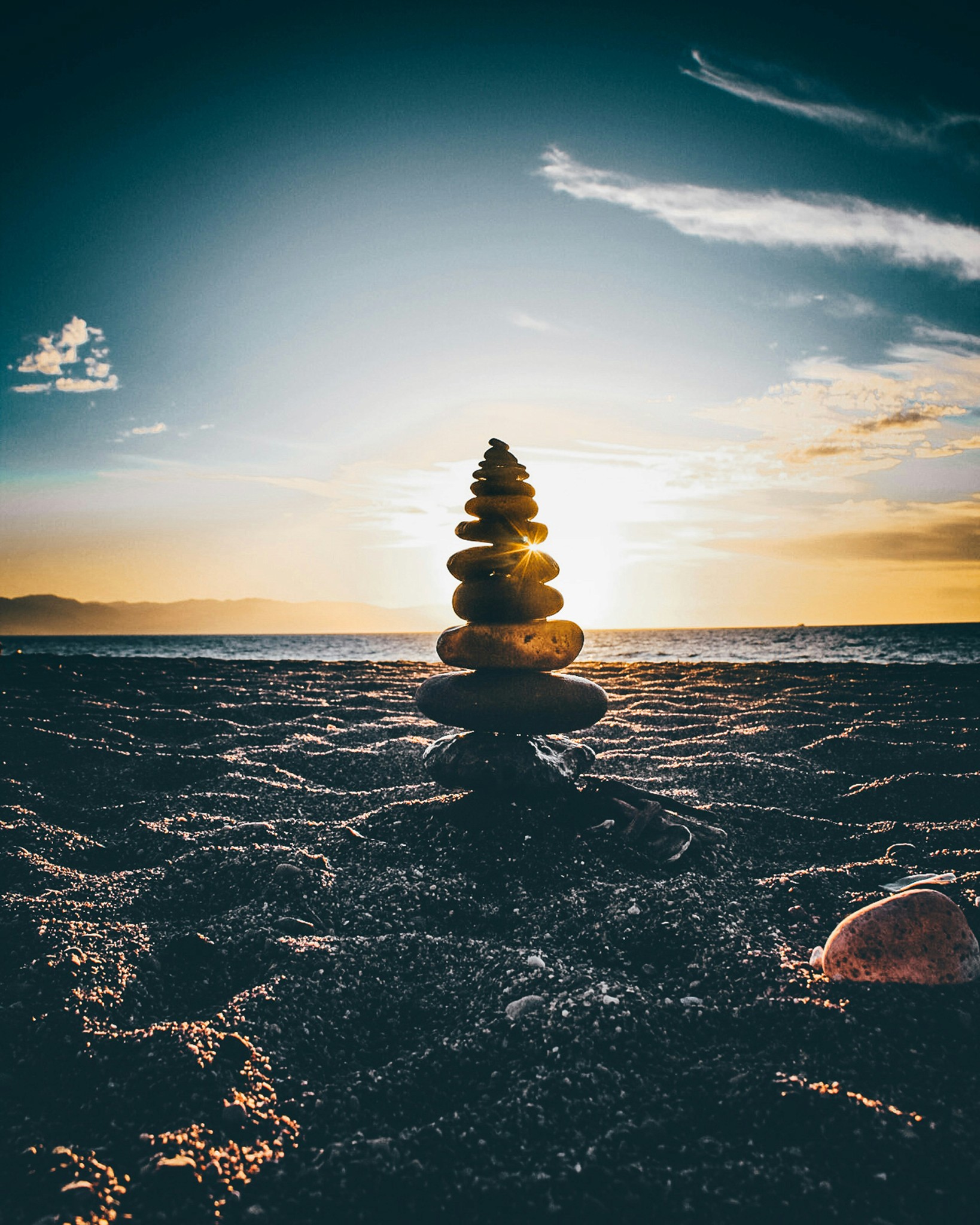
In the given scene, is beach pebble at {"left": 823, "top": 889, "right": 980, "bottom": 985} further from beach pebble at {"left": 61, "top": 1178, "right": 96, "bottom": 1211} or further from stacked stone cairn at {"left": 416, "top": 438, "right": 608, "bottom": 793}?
beach pebble at {"left": 61, "top": 1178, "right": 96, "bottom": 1211}

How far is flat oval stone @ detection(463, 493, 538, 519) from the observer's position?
4.30m

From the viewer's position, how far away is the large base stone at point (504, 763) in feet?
12.7

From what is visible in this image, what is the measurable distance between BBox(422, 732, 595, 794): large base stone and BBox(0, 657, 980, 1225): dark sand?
21cm

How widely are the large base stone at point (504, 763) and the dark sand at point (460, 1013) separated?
0.21 metres

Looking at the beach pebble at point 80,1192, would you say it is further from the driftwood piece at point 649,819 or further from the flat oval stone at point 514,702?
the flat oval stone at point 514,702

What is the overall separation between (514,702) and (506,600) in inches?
27.0

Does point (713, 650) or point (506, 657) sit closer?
point (506, 657)

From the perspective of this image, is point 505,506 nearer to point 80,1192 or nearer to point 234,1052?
point 234,1052

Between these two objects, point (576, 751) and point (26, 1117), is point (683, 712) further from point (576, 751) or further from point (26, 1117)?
point (26, 1117)

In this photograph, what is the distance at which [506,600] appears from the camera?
4.21 m

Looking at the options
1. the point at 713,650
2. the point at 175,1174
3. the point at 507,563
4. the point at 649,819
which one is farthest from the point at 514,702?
the point at 713,650

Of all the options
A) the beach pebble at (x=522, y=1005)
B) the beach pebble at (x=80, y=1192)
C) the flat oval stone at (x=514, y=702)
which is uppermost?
the flat oval stone at (x=514, y=702)

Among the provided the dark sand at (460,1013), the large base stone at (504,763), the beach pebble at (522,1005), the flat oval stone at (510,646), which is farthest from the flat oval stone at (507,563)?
the beach pebble at (522,1005)

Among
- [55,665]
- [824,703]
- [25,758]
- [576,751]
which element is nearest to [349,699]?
[25,758]
